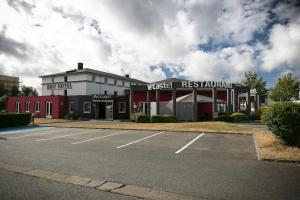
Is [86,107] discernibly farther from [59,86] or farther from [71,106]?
[59,86]

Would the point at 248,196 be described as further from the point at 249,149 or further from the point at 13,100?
the point at 13,100

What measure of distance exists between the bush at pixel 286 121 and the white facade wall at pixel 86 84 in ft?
115

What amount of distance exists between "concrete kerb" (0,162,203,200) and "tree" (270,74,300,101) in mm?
57906

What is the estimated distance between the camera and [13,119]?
2391 cm

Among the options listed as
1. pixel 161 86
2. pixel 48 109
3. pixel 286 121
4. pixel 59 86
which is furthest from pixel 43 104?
pixel 286 121

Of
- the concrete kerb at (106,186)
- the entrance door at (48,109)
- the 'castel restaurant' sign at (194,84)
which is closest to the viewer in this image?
the concrete kerb at (106,186)

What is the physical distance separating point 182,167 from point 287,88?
56557 millimetres

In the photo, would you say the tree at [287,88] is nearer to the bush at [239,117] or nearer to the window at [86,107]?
the bush at [239,117]

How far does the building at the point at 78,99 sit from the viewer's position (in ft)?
118

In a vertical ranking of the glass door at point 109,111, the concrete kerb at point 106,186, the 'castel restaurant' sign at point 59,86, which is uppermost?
the 'castel restaurant' sign at point 59,86

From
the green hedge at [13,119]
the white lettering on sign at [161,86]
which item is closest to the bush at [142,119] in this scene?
the white lettering on sign at [161,86]

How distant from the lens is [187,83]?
27281 mm

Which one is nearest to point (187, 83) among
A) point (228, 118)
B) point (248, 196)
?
point (228, 118)

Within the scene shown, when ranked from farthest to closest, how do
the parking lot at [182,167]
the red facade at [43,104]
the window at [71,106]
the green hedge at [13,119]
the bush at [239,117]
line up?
the window at [71,106] → the red facade at [43,104] → the bush at [239,117] → the green hedge at [13,119] → the parking lot at [182,167]
